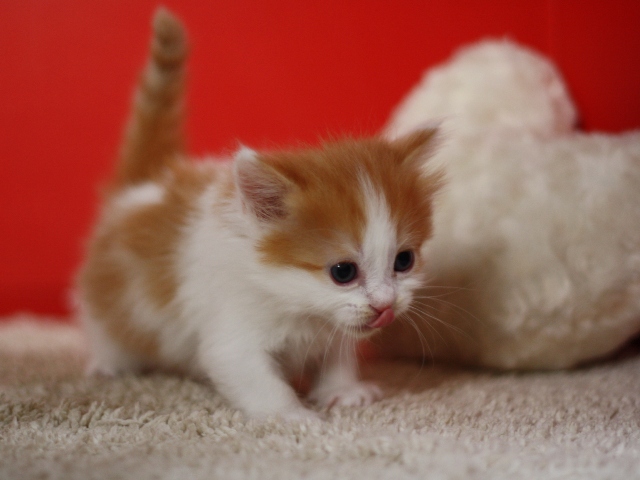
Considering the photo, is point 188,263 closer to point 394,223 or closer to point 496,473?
point 394,223

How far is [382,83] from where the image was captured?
2244mm

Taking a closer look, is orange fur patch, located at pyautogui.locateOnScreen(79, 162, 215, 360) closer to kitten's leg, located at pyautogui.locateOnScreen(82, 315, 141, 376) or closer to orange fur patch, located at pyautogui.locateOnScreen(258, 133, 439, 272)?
kitten's leg, located at pyautogui.locateOnScreen(82, 315, 141, 376)

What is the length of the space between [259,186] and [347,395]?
0.50m

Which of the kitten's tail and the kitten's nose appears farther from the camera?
the kitten's tail

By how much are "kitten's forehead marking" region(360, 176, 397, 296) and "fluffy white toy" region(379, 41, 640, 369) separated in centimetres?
26

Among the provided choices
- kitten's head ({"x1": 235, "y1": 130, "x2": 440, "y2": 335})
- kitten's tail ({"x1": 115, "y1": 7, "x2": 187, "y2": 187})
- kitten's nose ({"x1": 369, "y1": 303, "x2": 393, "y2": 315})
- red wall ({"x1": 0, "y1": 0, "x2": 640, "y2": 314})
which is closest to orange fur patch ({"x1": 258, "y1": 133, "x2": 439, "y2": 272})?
kitten's head ({"x1": 235, "y1": 130, "x2": 440, "y2": 335})

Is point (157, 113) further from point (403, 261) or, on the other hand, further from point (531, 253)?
point (531, 253)

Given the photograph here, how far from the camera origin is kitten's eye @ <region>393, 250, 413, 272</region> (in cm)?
121

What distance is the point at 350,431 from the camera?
1069mm

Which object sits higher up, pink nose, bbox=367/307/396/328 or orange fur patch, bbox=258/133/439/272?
orange fur patch, bbox=258/133/439/272

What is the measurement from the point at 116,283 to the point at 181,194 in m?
0.29

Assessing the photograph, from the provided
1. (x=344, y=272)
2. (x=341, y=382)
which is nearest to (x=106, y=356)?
(x=341, y=382)

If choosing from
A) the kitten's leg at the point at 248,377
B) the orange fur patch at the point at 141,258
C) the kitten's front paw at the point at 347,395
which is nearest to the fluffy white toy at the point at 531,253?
the kitten's front paw at the point at 347,395

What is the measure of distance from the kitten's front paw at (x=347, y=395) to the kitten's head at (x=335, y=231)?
0.66ft
